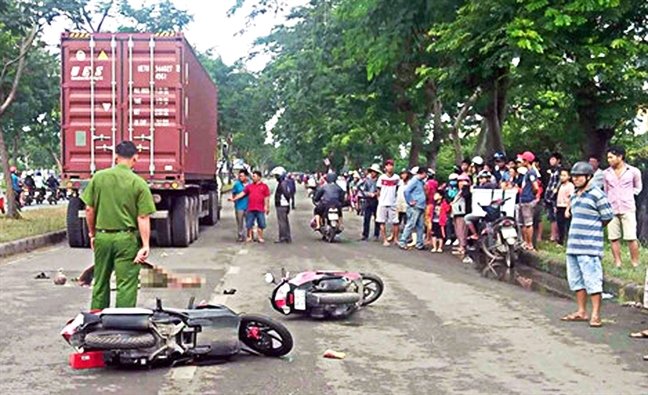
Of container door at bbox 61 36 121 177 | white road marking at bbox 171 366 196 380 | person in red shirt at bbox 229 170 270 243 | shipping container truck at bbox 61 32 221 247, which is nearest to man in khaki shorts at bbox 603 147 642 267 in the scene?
white road marking at bbox 171 366 196 380

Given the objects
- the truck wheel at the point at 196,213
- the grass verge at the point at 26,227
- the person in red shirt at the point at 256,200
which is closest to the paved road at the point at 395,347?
the grass verge at the point at 26,227

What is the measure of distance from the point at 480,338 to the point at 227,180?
2458 inches

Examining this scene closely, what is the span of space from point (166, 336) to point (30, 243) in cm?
1244

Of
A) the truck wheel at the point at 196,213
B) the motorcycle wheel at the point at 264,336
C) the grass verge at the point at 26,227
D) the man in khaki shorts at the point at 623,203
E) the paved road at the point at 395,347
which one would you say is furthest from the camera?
the truck wheel at the point at 196,213

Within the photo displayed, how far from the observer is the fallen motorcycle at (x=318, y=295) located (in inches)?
362

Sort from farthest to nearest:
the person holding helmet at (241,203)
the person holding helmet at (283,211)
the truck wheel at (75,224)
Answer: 1. the person holding helmet at (241,203)
2. the person holding helmet at (283,211)
3. the truck wheel at (75,224)

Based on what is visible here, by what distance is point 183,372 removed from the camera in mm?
7043

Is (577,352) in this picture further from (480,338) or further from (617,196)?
(617,196)

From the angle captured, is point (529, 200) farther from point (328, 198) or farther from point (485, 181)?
point (328, 198)

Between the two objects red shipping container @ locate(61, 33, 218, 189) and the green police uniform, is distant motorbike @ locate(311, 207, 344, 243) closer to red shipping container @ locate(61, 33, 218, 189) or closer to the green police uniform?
red shipping container @ locate(61, 33, 218, 189)

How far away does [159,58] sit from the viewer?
56.2 feet

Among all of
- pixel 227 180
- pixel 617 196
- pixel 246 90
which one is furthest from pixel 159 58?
pixel 227 180

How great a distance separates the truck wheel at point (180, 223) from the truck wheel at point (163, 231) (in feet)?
0.34

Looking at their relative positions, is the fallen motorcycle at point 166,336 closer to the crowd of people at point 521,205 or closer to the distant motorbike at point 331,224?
the crowd of people at point 521,205
